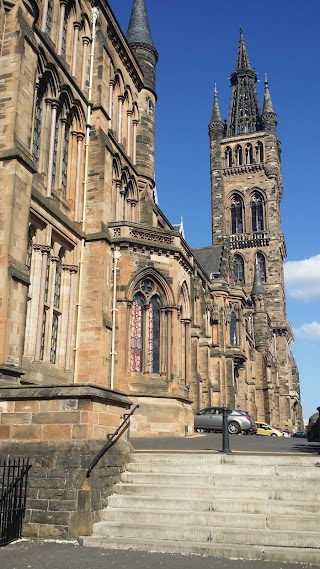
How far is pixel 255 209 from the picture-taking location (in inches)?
3214

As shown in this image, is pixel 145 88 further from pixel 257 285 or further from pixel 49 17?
pixel 257 285

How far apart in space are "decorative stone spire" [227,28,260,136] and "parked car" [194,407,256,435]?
68.1 meters

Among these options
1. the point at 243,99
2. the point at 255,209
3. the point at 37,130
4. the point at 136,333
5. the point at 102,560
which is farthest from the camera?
the point at 243,99

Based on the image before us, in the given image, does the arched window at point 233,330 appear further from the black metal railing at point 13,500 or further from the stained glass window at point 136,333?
the black metal railing at point 13,500

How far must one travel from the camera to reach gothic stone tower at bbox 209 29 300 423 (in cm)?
7775

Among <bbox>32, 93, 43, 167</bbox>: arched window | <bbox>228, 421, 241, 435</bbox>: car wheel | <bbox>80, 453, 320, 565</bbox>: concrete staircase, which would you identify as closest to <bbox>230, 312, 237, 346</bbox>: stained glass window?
<bbox>228, 421, 241, 435</bbox>: car wheel

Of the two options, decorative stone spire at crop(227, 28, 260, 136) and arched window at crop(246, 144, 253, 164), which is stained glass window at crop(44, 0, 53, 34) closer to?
arched window at crop(246, 144, 253, 164)

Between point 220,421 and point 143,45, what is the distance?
66.6 feet

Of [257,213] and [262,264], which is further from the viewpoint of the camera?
[257,213]

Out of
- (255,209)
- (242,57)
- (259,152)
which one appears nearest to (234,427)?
(255,209)

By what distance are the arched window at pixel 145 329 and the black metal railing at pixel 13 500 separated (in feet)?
38.9

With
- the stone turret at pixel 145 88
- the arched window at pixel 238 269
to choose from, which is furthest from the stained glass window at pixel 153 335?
the arched window at pixel 238 269

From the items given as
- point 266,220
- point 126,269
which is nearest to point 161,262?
point 126,269

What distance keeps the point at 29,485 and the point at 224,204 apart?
76842 millimetres
